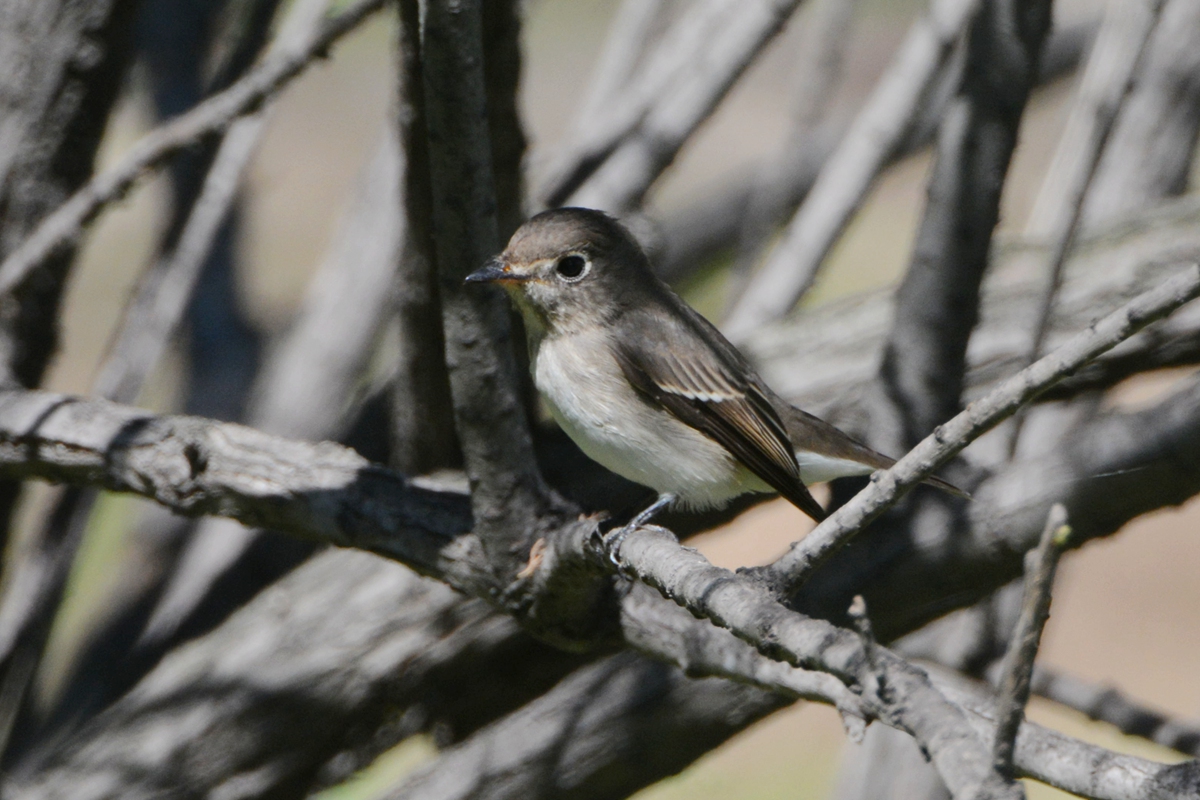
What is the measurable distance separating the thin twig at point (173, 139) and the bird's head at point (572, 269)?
908mm

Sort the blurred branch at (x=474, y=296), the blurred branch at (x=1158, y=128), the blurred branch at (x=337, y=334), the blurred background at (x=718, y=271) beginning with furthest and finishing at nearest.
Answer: the blurred background at (x=718, y=271), the blurred branch at (x=337, y=334), the blurred branch at (x=1158, y=128), the blurred branch at (x=474, y=296)

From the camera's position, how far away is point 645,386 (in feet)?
11.9

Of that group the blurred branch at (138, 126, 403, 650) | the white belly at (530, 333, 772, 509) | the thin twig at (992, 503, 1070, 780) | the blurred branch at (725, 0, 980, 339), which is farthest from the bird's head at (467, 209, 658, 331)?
the thin twig at (992, 503, 1070, 780)

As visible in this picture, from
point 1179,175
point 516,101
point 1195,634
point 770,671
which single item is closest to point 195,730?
point 770,671

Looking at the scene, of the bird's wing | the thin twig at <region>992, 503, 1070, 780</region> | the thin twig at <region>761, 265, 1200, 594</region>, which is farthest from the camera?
the bird's wing

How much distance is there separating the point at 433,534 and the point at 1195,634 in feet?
24.4

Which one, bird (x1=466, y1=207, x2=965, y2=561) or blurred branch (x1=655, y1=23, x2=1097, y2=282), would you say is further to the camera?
blurred branch (x1=655, y1=23, x2=1097, y2=282)

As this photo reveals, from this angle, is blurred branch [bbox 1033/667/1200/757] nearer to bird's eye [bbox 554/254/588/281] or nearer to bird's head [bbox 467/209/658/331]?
bird's head [bbox 467/209/658/331]

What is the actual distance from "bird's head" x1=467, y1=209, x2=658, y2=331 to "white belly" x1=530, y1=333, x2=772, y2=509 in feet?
0.35

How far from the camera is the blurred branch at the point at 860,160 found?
420 cm

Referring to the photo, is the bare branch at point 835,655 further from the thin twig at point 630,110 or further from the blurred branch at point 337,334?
the blurred branch at point 337,334

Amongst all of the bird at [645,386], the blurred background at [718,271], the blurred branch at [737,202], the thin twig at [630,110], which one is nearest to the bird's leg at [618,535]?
the bird at [645,386]

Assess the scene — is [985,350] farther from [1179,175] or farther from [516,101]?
[516,101]

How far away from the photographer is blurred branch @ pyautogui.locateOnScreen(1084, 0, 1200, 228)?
457cm
